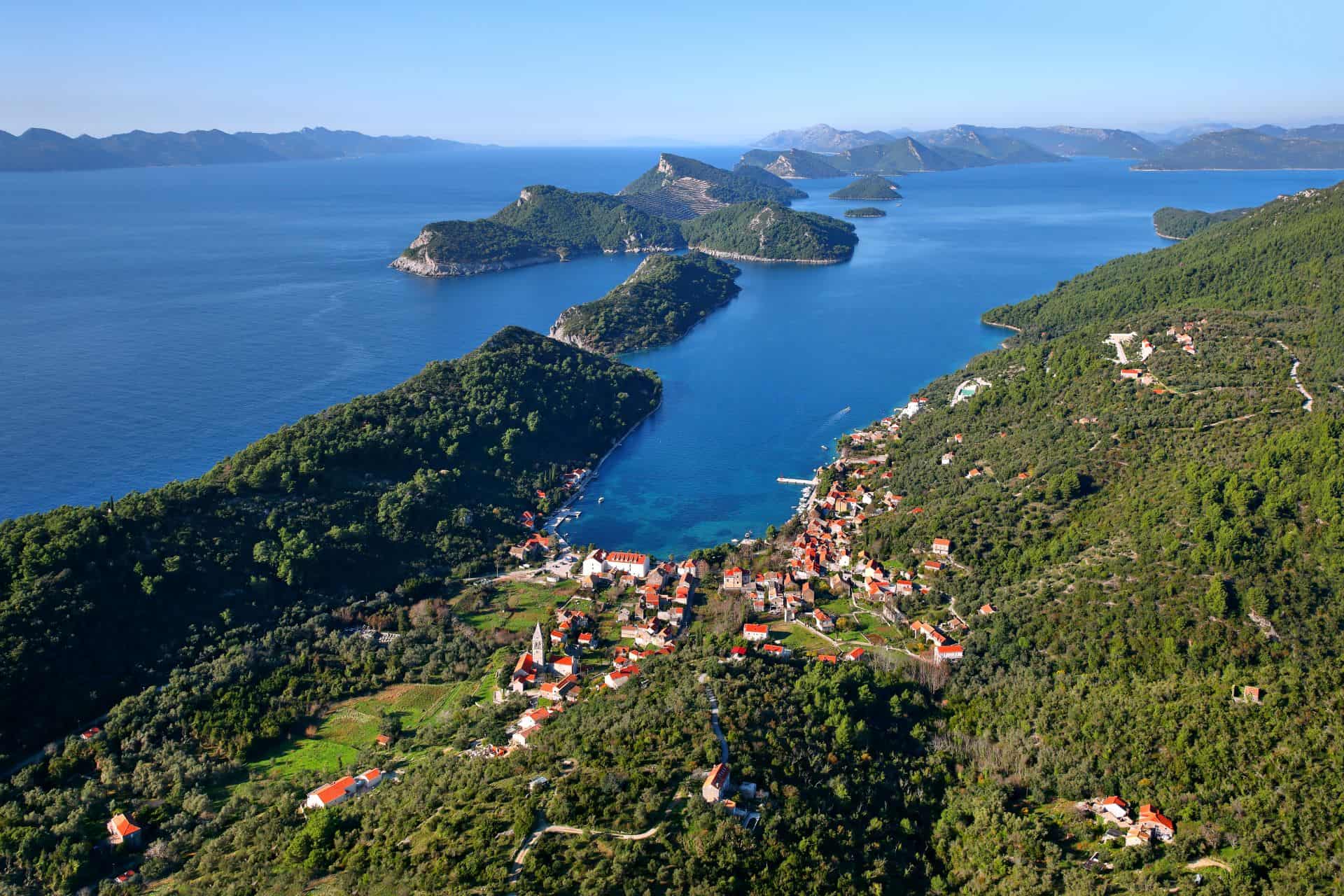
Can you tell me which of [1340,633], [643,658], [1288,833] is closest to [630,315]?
[643,658]

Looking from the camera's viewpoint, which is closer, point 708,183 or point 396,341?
point 396,341

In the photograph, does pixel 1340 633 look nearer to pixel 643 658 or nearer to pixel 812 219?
pixel 643 658

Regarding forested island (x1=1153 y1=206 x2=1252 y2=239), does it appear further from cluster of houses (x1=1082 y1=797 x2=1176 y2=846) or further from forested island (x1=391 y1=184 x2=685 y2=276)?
cluster of houses (x1=1082 y1=797 x2=1176 y2=846)

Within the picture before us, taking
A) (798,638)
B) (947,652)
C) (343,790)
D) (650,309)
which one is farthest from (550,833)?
(650,309)

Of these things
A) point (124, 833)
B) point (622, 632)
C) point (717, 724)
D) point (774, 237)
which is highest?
point (774, 237)

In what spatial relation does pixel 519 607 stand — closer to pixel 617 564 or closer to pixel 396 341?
pixel 617 564

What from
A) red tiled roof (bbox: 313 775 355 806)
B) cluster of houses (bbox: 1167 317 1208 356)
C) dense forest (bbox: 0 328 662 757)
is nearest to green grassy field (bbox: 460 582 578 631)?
dense forest (bbox: 0 328 662 757)

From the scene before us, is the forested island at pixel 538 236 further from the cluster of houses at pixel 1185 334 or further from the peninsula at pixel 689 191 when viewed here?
the cluster of houses at pixel 1185 334
